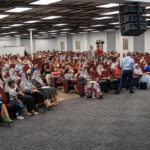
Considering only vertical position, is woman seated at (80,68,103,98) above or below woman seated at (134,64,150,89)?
below

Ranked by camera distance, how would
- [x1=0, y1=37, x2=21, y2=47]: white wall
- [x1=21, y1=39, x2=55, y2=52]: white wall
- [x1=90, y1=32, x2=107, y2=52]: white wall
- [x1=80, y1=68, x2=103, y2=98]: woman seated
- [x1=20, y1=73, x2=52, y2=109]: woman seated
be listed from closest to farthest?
[x1=20, y1=73, x2=52, y2=109]: woman seated < [x1=80, y1=68, x2=103, y2=98]: woman seated < [x1=90, y1=32, x2=107, y2=52]: white wall < [x1=0, y1=37, x2=21, y2=47]: white wall < [x1=21, y1=39, x2=55, y2=52]: white wall

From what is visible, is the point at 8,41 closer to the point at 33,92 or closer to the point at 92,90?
the point at 92,90

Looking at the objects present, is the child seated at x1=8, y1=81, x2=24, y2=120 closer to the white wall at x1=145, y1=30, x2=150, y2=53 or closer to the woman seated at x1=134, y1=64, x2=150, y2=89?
the woman seated at x1=134, y1=64, x2=150, y2=89

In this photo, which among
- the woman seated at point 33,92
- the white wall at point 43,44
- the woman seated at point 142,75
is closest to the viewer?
the woman seated at point 33,92

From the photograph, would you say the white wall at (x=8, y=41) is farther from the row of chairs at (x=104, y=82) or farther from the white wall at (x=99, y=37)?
the row of chairs at (x=104, y=82)

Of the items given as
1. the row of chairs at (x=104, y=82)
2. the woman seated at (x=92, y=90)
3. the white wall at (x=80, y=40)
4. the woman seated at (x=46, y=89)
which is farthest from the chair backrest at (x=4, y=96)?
the white wall at (x=80, y=40)

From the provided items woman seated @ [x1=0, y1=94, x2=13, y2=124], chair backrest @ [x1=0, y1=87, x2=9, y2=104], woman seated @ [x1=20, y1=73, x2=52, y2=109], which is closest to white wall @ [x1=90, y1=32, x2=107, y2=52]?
woman seated @ [x1=20, y1=73, x2=52, y2=109]

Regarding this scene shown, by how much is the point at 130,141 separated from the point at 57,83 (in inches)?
244

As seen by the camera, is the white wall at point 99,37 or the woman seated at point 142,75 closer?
the woman seated at point 142,75

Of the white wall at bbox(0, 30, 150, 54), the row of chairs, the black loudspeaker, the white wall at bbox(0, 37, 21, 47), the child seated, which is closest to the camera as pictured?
the child seated

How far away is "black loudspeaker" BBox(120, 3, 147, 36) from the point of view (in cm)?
723

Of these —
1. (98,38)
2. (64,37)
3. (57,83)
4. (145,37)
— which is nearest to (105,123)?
(57,83)

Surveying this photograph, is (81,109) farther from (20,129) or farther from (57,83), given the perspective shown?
(57,83)

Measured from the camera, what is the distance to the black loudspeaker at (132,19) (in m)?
7.23
